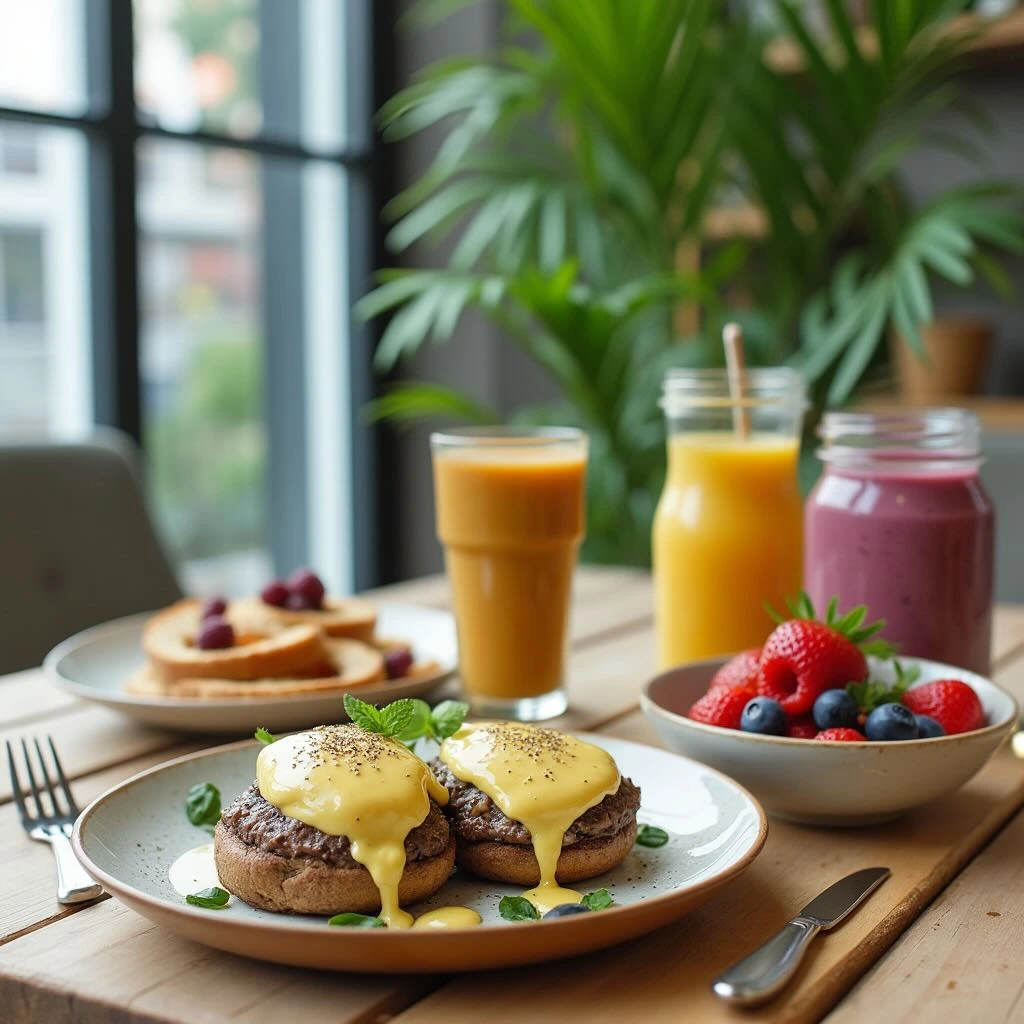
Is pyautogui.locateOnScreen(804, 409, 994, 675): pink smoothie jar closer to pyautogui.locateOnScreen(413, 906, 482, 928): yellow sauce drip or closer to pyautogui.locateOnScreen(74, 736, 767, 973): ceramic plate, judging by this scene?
pyautogui.locateOnScreen(74, 736, 767, 973): ceramic plate

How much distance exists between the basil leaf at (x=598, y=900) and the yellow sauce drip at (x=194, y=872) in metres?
0.21

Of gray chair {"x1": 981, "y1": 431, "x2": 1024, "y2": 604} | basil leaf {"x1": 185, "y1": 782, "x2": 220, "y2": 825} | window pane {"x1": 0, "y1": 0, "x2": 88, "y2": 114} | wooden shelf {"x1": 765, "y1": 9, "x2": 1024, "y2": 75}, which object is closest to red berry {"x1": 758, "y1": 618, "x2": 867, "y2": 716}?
basil leaf {"x1": 185, "y1": 782, "x2": 220, "y2": 825}

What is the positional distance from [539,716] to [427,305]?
4.68ft

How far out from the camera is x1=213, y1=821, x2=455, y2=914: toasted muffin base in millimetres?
670

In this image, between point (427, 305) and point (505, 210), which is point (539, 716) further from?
point (505, 210)

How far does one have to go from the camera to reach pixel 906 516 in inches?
44.8

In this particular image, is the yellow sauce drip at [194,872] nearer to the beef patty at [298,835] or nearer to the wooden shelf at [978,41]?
the beef patty at [298,835]

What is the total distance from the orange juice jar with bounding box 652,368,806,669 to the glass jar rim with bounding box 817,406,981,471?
67 mm

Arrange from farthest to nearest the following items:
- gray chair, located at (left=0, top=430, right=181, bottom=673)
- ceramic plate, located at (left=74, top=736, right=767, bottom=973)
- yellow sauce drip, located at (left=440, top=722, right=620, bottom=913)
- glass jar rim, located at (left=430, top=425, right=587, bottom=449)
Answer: gray chair, located at (left=0, top=430, right=181, bottom=673) < glass jar rim, located at (left=430, top=425, right=587, bottom=449) < yellow sauce drip, located at (left=440, top=722, right=620, bottom=913) < ceramic plate, located at (left=74, top=736, right=767, bottom=973)

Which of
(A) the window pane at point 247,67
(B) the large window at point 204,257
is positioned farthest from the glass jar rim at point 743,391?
(A) the window pane at point 247,67

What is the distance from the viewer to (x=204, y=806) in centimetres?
83

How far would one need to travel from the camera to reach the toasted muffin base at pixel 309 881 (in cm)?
67

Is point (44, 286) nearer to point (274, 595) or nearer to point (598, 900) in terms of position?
point (274, 595)

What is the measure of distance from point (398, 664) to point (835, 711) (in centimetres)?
46
